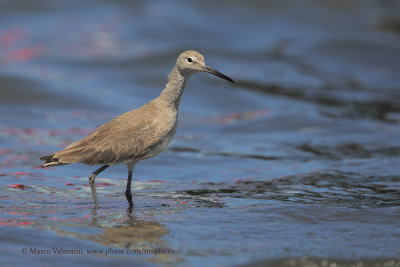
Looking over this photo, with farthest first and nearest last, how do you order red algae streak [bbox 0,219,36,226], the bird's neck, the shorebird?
1. the bird's neck
2. the shorebird
3. red algae streak [bbox 0,219,36,226]

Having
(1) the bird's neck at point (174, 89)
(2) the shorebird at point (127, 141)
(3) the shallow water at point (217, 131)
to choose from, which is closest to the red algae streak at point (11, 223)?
(3) the shallow water at point (217, 131)

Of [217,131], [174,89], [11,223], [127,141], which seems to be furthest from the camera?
[217,131]

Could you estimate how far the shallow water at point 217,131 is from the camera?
6.90 meters

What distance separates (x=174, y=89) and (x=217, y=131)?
17.2ft

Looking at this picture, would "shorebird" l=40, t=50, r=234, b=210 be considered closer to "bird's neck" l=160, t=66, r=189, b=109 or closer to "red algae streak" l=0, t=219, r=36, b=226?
"bird's neck" l=160, t=66, r=189, b=109

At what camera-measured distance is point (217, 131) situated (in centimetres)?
1362

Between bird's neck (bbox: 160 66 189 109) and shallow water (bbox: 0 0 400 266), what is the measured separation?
1.32 m

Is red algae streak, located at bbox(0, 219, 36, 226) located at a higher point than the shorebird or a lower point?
lower

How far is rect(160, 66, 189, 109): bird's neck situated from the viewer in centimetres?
838

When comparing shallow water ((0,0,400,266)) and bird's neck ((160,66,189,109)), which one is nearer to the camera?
shallow water ((0,0,400,266))

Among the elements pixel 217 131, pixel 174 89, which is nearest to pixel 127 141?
pixel 174 89

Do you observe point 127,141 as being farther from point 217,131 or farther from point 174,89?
point 217,131

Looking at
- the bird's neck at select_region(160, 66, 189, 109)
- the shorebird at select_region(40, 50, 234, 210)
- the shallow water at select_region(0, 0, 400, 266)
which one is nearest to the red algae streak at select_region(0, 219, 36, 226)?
the shallow water at select_region(0, 0, 400, 266)

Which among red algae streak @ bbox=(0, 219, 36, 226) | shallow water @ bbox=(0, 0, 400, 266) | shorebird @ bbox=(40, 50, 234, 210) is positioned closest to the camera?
shallow water @ bbox=(0, 0, 400, 266)
